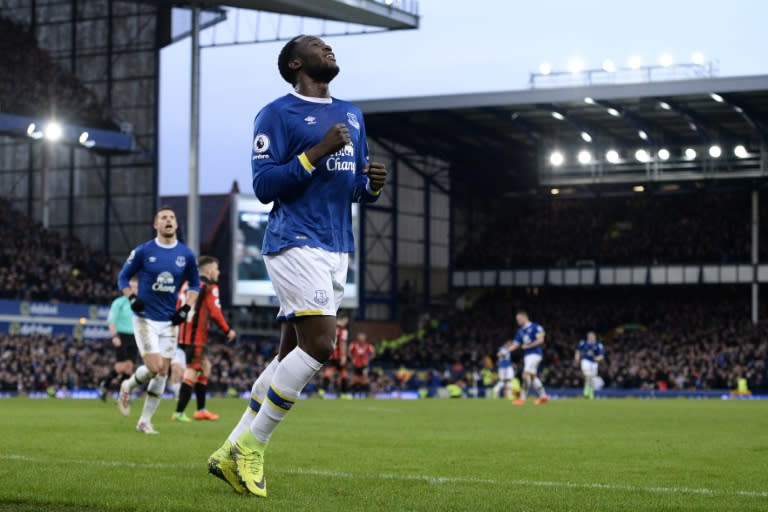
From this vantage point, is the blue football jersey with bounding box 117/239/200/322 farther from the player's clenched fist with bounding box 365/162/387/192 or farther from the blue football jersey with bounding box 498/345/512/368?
the blue football jersey with bounding box 498/345/512/368

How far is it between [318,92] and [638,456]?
479 centimetres

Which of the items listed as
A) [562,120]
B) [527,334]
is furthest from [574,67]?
[527,334]

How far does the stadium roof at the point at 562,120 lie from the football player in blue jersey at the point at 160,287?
126 feet

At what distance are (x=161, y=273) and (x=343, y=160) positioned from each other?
283 inches

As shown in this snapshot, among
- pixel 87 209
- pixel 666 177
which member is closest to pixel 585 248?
pixel 666 177

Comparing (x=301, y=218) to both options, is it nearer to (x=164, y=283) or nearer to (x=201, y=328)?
(x=164, y=283)

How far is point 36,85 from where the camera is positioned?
4884 centimetres

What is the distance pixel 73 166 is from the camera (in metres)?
56.8

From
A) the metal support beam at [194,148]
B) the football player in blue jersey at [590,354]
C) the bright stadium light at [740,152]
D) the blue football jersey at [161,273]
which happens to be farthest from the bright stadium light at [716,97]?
the blue football jersey at [161,273]

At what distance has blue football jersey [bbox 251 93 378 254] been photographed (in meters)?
6.99

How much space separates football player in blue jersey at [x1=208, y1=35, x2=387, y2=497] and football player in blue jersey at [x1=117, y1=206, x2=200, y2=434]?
666 centimetres

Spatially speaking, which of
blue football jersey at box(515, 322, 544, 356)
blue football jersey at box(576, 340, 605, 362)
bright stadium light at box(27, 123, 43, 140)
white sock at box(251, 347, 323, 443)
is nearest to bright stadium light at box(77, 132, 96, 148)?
bright stadium light at box(27, 123, 43, 140)

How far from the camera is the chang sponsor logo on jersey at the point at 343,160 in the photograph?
282 inches

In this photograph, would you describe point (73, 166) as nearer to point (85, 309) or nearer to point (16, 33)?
point (16, 33)
